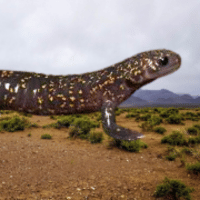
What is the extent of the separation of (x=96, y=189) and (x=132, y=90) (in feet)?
8.48

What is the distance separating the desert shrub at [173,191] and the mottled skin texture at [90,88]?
1.89 m

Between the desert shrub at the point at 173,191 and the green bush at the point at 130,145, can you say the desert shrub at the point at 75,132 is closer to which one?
the green bush at the point at 130,145

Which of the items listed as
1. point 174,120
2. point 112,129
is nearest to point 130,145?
point 112,129

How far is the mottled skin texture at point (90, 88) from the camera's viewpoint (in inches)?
126

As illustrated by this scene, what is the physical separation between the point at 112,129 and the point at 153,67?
1505 mm

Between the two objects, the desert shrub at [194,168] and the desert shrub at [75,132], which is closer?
the desert shrub at [194,168]

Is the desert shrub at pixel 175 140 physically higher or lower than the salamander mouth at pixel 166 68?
lower

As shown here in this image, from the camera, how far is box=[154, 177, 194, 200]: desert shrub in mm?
4039

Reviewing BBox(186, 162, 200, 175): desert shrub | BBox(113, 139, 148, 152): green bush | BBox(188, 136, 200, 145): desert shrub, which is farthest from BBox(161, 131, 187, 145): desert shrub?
BBox(186, 162, 200, 175): desert shrub

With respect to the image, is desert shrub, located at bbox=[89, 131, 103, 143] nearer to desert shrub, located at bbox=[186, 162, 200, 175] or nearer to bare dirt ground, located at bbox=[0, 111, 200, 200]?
bare dirt ground, located at bbox=[0, 111, 200, 200]

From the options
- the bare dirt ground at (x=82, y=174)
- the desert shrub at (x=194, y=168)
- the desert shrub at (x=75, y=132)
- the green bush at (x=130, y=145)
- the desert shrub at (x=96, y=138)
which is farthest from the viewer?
the desert shrub at (x=75, y=132)

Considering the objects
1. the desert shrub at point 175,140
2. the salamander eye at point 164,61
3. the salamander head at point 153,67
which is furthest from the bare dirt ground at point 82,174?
the salamander eye at point 164,61

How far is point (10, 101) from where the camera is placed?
3227mm

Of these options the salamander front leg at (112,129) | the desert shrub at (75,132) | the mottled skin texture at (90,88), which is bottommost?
the desert shrub at (75,132)
